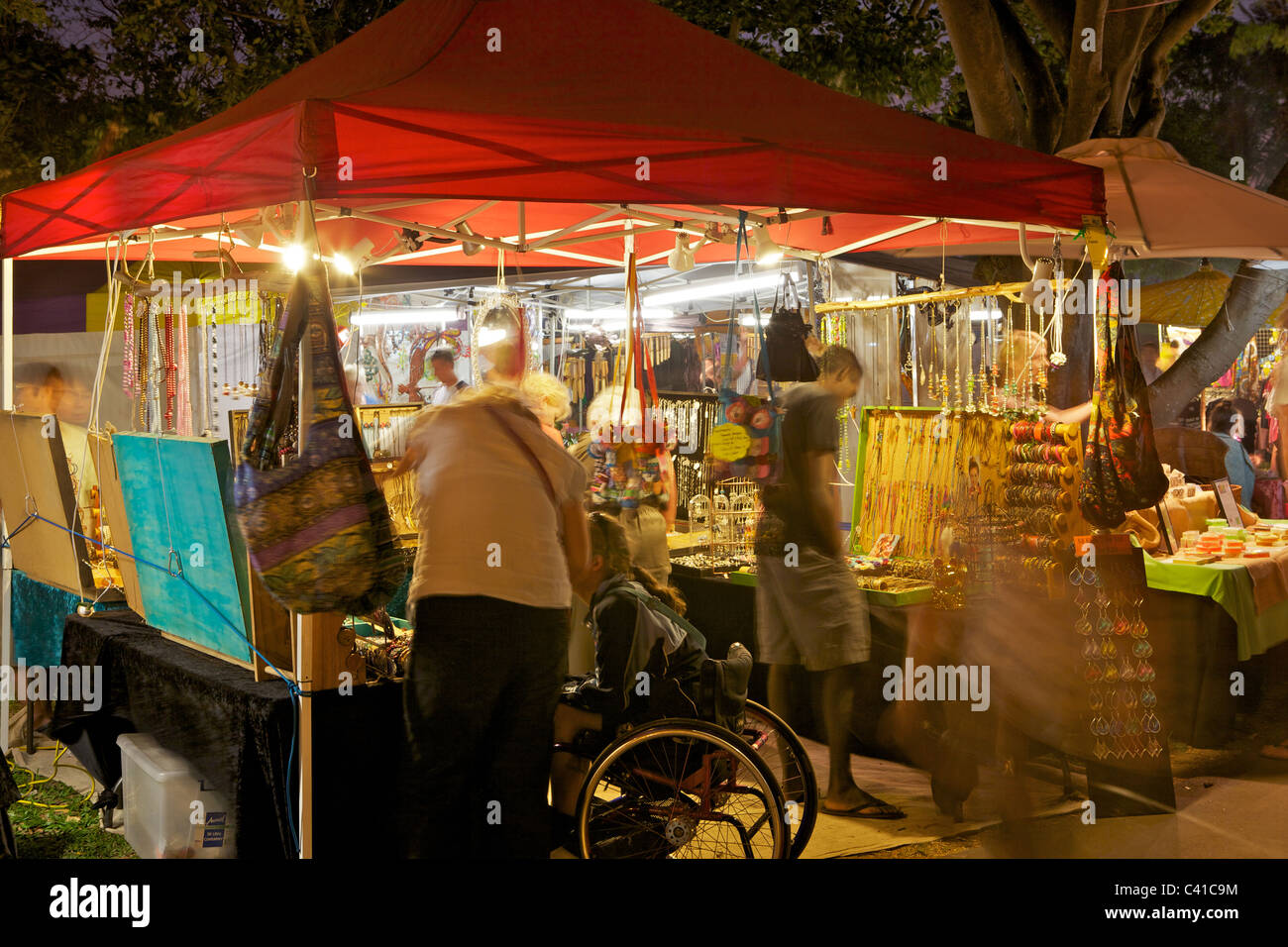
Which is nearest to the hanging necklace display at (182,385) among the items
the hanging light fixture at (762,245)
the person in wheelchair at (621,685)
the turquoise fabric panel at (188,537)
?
the turquoise fabric panel at (188,537)

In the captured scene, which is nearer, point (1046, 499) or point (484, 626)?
point (484, 626)

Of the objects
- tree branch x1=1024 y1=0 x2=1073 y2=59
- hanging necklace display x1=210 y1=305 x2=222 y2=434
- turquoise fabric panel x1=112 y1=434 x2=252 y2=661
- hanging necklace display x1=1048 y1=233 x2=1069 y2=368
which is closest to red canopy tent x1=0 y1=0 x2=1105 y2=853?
hanging necklace display x1=1048 y1=233 x2=1069 y2=368

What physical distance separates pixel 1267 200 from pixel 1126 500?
212 centimetres

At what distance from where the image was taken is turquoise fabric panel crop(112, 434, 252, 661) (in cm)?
324

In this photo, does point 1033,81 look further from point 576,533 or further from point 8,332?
point 8,332

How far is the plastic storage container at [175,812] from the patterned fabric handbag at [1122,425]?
335cm

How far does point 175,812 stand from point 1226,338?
7429 mm

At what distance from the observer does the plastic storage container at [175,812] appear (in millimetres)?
3299

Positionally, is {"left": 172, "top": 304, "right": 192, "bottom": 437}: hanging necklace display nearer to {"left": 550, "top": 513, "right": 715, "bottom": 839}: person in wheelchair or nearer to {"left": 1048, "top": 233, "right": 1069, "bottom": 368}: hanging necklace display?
{"left": 550, "top": 513, "right": 715, "bottom": 839}: person in wheelchair

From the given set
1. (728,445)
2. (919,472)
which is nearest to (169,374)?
(728,445)

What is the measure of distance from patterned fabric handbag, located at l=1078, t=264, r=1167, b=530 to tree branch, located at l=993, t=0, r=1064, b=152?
153 inches

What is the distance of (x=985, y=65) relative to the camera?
700cm

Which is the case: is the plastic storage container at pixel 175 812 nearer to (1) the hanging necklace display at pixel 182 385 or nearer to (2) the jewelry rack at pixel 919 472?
(1) the hanging necklace display at pixel 182 385

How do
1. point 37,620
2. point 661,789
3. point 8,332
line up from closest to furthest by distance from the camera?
point 661,789 → point 8,332 → point 37,620
